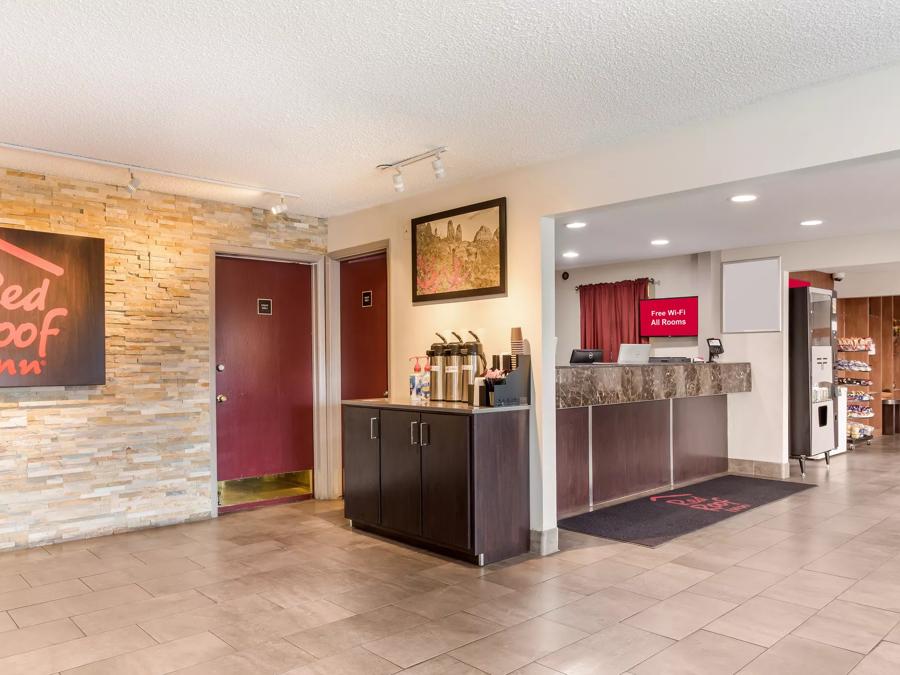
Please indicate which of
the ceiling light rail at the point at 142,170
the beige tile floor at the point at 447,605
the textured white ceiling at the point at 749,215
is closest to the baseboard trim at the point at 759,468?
the beige tile floor at the point at 447,605

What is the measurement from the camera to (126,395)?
4914 mm

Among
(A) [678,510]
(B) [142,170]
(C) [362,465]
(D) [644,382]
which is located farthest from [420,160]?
(A) [678,510]

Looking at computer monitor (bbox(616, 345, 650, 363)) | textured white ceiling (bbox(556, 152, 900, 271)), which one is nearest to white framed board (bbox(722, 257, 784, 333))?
textured white ceiling (bbox(556, 152, 900, 271))

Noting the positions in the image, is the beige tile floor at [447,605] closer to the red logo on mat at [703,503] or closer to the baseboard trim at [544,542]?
the baseboard trim at [544,542]

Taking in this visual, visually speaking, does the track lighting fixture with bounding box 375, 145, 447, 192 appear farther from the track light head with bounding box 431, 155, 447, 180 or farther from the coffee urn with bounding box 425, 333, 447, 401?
the coffee urn with bounding box 425, 333, 447, 401

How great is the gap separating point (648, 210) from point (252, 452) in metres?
3.91

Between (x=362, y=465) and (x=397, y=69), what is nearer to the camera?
(x=397, y=69)

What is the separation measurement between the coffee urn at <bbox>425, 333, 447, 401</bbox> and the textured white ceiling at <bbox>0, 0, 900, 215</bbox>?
4.39 ft

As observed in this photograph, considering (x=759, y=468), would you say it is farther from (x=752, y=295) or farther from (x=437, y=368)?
(x=437, y=368)

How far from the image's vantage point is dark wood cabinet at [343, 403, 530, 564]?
3996mm

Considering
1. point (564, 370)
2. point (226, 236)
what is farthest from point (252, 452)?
point (564, 370)

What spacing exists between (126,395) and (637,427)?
415 cm

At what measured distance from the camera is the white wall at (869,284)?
8.62 metres

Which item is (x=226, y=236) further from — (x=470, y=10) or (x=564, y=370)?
(x=470, y=10)
